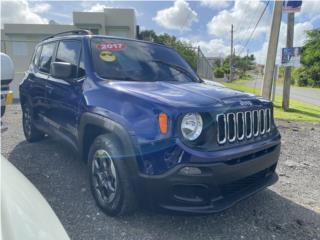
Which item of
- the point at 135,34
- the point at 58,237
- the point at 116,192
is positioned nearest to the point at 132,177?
the point at 116,192

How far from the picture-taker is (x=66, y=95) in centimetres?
354

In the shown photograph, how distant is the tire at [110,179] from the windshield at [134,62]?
856 millimetres

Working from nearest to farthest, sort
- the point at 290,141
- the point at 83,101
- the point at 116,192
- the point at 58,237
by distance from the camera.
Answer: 1. the point at 58,237
2. the point at 116,192
3. the point at 83,101
4. the point at 290,141

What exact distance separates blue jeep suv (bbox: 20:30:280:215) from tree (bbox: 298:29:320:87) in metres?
40.5

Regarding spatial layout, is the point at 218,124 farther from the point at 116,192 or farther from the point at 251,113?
the point at 116,192

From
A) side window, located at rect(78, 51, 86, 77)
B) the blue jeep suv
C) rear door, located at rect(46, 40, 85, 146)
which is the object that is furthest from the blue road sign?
side window, located at rect(78, 51, 86, 77)

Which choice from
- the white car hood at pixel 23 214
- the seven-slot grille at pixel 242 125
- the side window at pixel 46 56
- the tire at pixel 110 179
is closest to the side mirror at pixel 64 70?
the tire at pixel 110 179

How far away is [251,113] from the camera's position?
280 centimetres

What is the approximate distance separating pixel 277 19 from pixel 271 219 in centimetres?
973

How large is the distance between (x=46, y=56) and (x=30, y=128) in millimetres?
1381

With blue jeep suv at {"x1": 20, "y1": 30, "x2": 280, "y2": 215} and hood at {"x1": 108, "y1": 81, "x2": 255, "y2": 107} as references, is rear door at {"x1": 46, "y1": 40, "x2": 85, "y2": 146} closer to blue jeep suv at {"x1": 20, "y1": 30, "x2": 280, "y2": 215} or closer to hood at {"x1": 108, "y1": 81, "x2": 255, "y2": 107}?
blue jeep suv at {"x1": 20, "y1": 30, "x2": 280, "y2": 215}

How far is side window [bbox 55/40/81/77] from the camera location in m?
3.56

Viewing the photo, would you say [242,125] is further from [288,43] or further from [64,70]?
[288,43]

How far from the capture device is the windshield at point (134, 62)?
333 centimetres
